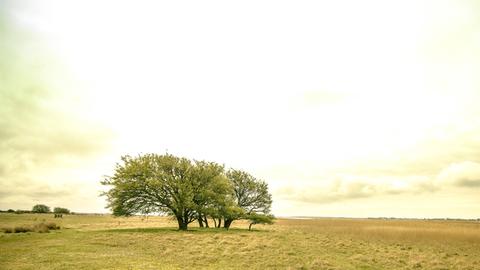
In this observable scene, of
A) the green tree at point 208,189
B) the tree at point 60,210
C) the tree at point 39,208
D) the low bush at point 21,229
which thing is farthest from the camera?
the tree at point 39,208

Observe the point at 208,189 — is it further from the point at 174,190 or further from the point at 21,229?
the point at 21,229

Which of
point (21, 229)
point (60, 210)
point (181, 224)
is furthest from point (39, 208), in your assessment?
point (181, 224)

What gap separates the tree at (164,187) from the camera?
42688 millimetres

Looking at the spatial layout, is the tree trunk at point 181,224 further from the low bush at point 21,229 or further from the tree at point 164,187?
the low bush at point 21,229

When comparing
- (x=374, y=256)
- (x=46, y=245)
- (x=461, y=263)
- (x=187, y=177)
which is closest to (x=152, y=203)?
(x=187, y=177)

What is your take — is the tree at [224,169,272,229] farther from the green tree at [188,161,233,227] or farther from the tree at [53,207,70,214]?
the tree at [53,207,70,214]

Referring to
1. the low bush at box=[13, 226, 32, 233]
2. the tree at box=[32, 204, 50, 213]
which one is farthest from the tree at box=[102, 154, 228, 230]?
the tree at box=[32, 204, 50, 213]

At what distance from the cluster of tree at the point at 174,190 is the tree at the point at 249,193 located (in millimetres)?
1622

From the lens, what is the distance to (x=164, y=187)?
45250 mm

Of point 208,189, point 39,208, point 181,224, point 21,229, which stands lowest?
point 181,224

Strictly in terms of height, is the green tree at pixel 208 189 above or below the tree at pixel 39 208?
above

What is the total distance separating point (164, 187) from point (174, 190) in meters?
1.45

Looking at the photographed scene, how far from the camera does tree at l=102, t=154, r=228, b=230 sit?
4269cm

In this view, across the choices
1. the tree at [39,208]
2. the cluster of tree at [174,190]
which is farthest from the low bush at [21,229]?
the tree at [39,208]
